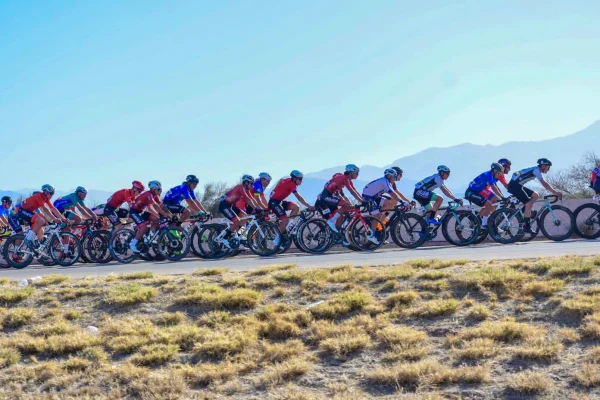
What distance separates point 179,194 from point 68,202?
3473 mm

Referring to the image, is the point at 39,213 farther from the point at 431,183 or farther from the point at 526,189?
the point at 526,189

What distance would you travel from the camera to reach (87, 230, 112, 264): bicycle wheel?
1559 centimetres

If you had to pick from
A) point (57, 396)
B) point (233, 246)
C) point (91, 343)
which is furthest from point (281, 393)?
point (233, 246)

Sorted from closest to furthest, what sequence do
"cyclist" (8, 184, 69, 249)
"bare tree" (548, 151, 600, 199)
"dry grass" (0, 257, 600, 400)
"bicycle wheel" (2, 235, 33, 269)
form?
"dry grass" (0, 257, 600, 400), "cyclist" (8, 184, 69, 249), "bicycle wheel" (2, 235, 33, 269), "bare tree" (548, 151, 600, 199)

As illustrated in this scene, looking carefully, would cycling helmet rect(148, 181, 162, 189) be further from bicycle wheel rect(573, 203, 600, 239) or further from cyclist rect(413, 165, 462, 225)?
bicycle wheel rect(573, 203, 600, 239)

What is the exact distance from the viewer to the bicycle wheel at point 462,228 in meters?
14.1

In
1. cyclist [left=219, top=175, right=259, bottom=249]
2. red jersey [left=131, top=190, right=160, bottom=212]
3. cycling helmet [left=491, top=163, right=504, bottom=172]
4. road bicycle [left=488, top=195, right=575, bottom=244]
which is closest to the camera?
road bicycle [left=488, top=195, right=575, bottom=244]

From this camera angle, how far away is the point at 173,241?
14.7 m

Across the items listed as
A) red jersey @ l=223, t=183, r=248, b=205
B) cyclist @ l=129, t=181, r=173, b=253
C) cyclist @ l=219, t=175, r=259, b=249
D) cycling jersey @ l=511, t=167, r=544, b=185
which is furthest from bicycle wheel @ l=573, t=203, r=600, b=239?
cyclist @ l=129, t=181, r=173, b=253

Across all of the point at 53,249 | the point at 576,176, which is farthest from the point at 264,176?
the point at 576,176

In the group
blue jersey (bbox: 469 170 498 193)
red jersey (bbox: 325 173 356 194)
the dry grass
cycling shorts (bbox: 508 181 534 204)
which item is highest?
red jersey (bbox: 325 173 356 194)

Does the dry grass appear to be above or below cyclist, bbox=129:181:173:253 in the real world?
below

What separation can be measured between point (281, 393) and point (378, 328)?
1564 millimetres

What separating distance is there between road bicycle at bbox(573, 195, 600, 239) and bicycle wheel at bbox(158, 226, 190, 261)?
9.10 meters
